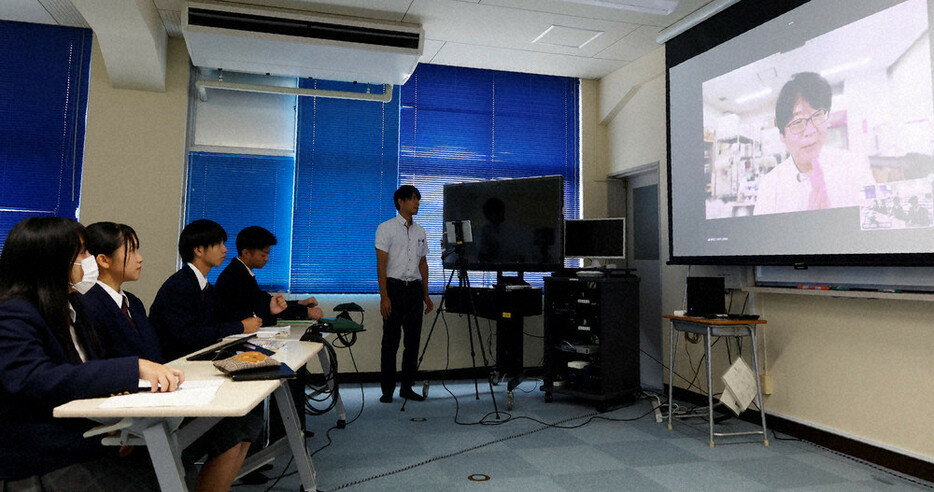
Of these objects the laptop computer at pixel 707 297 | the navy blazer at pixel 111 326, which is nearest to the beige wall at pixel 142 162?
the navy blazer at pixel 111 326

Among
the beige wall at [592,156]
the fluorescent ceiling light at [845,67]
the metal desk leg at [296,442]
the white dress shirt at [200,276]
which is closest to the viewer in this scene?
the metal desk leg at [296,442]

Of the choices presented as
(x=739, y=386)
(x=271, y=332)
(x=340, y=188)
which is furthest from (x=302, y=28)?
(x=739, y=386)

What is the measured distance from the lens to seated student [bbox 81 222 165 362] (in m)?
1.59

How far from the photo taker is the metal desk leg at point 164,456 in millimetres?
1255

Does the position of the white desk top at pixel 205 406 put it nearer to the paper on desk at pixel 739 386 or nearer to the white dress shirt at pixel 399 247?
the white dress shirt at pixel 399 247

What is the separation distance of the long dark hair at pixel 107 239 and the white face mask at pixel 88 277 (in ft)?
0.46

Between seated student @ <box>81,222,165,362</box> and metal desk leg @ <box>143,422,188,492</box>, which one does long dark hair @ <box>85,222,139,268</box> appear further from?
metal desk leg @ <box>143,422,188,492</box>

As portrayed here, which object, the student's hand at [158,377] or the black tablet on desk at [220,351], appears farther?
the black tablet on desk at [220,351]

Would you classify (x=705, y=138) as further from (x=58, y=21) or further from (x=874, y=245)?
(x=58, y=21)

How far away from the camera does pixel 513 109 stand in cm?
513

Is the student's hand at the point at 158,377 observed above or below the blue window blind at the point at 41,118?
below

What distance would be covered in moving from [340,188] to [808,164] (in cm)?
344

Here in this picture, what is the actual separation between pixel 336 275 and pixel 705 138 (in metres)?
3.07

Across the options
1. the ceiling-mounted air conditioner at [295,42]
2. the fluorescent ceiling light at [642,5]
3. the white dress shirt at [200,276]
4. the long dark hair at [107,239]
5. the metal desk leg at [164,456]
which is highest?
the fluorescent ceiling light at [642,5]
